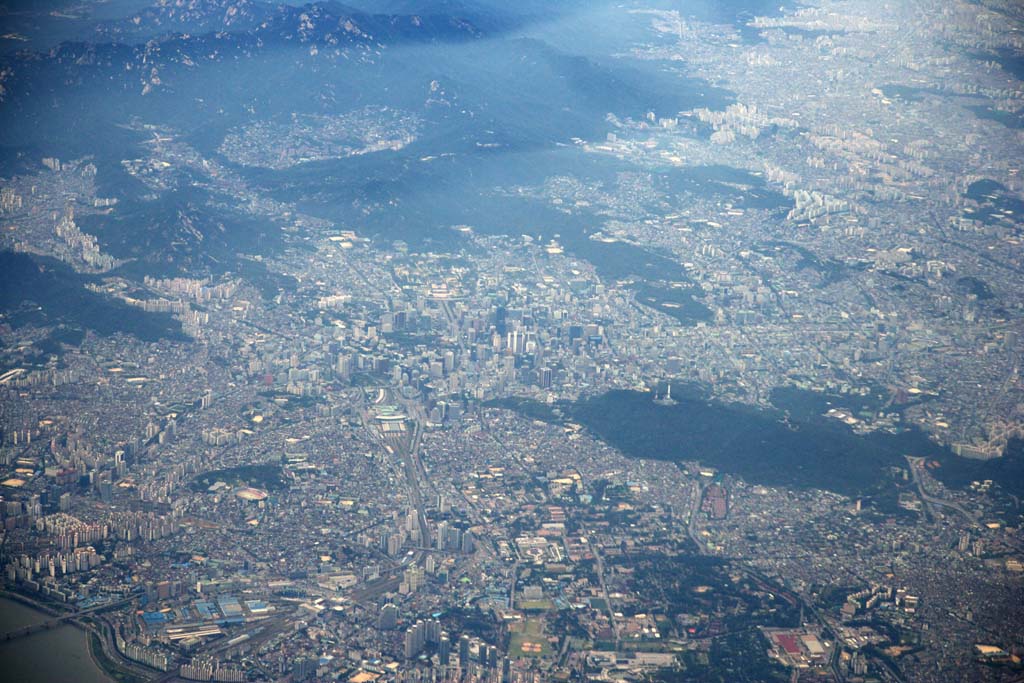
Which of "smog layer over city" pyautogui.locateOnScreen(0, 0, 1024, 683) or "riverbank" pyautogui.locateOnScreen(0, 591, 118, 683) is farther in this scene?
"smog layer over city" pyautogui.locateOnScreen(0, 0, 1024, 683)

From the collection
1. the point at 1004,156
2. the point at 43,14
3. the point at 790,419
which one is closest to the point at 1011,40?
the point at 1004,156

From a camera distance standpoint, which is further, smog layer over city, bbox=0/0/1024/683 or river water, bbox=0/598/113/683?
smog layer over city, bbox=0/0/1024/683

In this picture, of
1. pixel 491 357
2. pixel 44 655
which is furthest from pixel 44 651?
pixel 491 357

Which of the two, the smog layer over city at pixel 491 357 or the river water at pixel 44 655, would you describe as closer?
the river water at pixel 44 655

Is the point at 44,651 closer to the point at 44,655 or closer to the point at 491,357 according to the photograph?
the point at 44,655

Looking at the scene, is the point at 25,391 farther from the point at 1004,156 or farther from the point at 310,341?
the point at 1004,156
